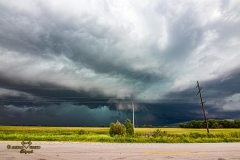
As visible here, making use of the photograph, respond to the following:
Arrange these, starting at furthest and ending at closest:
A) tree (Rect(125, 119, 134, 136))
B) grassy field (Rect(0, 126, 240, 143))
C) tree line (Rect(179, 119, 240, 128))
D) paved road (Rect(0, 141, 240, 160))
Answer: tree line (Rect(179, 119, 240, 128)) < tree (Rect(125, 119, 134, 136)) < grassy field (Rect(0, 126, 240, 143)) < paved road (Rect(0, 141, 240, 160))

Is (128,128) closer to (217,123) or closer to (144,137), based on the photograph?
(144,137)

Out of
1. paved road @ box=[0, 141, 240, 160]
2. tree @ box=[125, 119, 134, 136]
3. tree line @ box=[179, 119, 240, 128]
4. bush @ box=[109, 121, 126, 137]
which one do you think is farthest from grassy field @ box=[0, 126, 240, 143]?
tree line @ box=[179, 119, 240, 128]

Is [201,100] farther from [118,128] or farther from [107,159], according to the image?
[107,159]

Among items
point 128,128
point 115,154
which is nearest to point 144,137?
point 128,128

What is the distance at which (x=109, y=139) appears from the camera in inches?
761

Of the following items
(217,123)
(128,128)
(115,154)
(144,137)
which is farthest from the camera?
(217,123)

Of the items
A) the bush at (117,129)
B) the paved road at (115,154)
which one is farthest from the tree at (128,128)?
the paved road at (115,154)

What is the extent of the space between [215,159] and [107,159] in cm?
536

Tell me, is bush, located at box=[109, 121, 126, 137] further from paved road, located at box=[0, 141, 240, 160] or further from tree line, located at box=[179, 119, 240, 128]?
tree line, located at box=[179, 119, 240, 128]

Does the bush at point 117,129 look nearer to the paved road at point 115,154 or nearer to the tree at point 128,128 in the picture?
the tree at point 128,128

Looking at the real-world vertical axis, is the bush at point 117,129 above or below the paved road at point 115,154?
above

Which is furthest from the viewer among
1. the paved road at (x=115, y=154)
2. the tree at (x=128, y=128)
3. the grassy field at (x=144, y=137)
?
the tree at (x=128, y=128)

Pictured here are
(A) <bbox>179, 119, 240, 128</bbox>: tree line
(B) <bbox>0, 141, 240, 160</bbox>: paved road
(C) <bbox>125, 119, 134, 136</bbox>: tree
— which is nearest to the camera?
(B) <bbox>0, 141, 240, 160</bbox>: paved road

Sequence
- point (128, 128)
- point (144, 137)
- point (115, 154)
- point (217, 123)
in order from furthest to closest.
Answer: point (217, 123) → point (128, 128) → point (144, 137) → point (115, 154)
